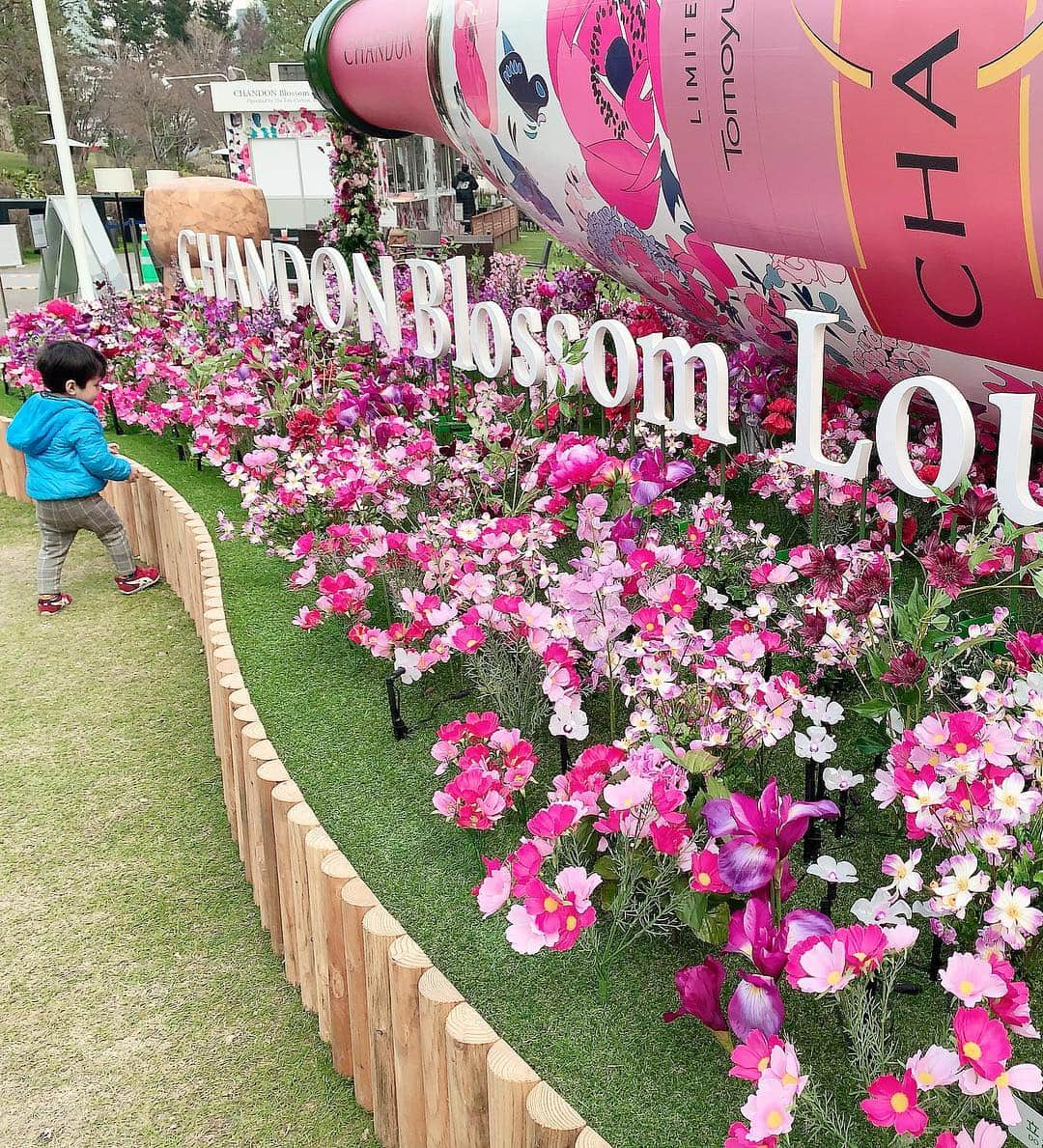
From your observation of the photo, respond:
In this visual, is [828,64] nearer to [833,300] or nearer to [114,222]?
[833,300]

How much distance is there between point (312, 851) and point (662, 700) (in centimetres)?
80

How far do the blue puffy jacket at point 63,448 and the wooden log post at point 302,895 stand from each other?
9.20 feet

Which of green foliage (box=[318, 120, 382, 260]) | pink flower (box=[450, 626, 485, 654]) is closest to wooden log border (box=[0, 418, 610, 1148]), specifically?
pink flower (box=[450, 626, 485, 654])

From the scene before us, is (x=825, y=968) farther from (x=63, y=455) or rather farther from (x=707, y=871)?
(x=63, y=455)

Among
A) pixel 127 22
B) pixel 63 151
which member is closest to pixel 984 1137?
pixel 63 151

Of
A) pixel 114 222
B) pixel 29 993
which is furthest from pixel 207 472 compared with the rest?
pixel 114 222

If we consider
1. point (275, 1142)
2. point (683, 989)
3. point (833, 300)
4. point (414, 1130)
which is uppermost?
point (833, 300)

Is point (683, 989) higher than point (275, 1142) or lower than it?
higher

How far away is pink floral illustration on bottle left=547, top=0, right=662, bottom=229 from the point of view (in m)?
3.02

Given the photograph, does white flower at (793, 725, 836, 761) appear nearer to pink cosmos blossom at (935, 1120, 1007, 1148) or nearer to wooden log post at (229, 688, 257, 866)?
pink cosmos blossom at (935, 1120, 1007, 1148)

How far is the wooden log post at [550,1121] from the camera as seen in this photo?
61.2 inches

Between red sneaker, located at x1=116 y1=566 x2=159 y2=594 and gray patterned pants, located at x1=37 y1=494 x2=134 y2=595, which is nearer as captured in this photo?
gray patterned pants, located at x1=37 y1=494 x2=134 y2=595

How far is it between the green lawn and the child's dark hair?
1274 mm

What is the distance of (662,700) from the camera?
2244 millimetres
